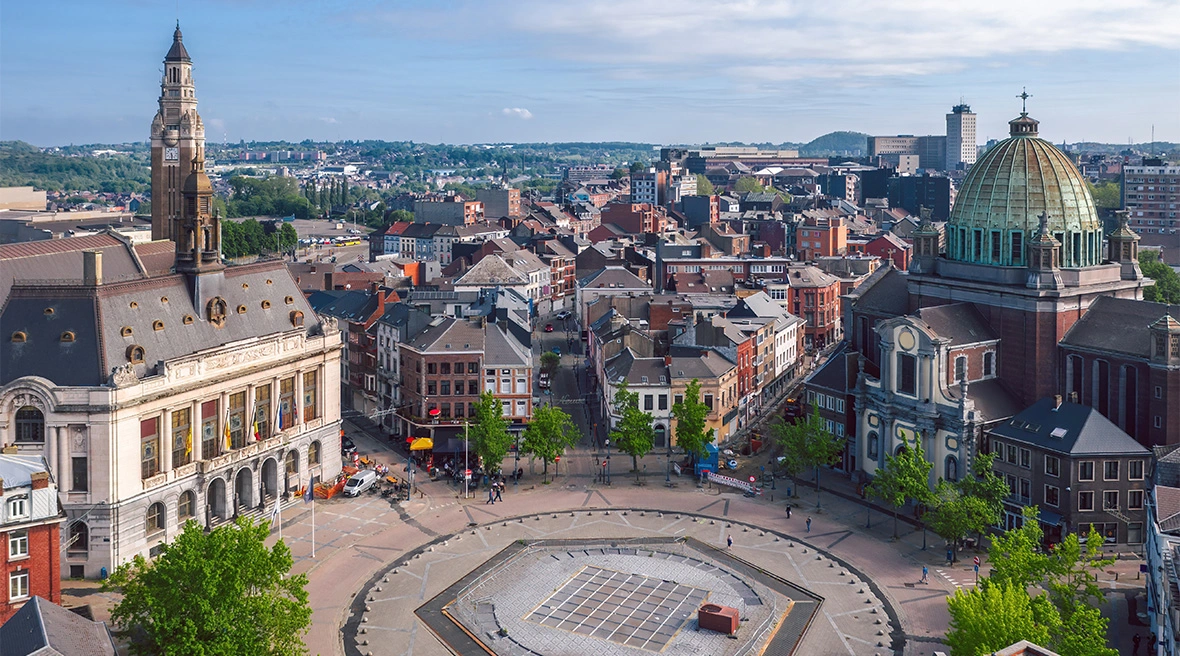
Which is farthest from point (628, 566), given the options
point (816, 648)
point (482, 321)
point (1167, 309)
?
point (1167, 309)

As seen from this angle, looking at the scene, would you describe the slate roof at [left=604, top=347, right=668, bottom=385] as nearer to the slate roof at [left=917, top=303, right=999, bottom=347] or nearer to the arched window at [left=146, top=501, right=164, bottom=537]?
the slate roof at [left=917, top=303, right=999, bottom=347]

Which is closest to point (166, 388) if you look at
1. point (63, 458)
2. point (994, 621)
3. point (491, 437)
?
point (63, 458)

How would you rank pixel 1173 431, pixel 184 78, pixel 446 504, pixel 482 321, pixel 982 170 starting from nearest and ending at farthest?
1. pixel 1173 431
2. pixel 446 504
3. pixel 982 170
4. pixel 482 321
5. pixel 184 78

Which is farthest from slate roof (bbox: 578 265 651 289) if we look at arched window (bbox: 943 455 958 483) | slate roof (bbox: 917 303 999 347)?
arched window (bbox: 943 455 958 483)

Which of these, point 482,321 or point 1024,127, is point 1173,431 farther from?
point 482,321

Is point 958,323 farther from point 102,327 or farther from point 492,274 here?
point 492,274

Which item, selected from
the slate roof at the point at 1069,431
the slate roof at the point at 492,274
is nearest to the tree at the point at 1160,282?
the slate roof at the point at 1069,431
